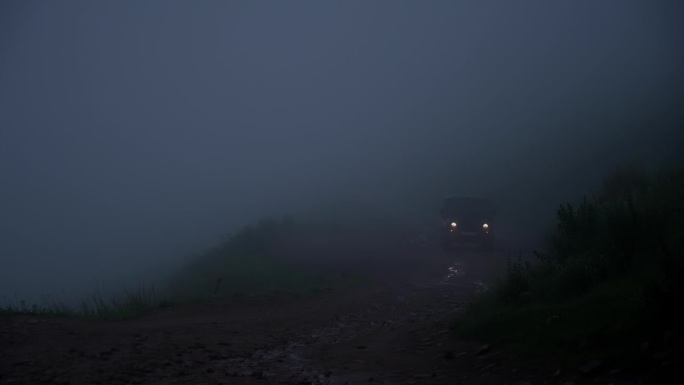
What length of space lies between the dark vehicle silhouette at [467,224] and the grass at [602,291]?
17.9m

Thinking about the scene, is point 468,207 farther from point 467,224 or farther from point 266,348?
point 266,348

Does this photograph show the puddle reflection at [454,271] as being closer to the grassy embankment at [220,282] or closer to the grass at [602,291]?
the grassy embankment at [220,282]

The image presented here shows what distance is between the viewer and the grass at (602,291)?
7602 mm

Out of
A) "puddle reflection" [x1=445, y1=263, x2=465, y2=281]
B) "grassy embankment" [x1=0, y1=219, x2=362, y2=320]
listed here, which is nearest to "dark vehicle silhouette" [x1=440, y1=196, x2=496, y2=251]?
"puddle reflection" [x1=445, y1=263, x2=465, y2=281]

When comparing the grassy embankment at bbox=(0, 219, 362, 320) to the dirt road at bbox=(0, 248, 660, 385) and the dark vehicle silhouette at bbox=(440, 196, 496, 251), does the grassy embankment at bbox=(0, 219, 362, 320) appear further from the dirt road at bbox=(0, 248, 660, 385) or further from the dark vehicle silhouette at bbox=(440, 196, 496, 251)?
the dark vehicle silhouette at bbox=(440, 196, 496, 251)

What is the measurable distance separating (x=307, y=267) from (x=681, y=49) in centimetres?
6556

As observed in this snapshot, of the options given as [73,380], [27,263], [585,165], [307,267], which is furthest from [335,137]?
[73,380]

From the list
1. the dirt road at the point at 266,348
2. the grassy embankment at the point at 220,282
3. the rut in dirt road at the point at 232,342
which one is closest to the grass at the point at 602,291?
the dirt road at the point at 266,348

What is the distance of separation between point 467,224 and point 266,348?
21.9 meters

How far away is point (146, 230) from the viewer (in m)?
71.4

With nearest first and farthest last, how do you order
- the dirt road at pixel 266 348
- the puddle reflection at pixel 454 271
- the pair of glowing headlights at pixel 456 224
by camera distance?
1. the dirt road at pixel 266 348
2. the puddle reflection at pixel 454 271
3. the pair of glowing headlights at pixel 456 224

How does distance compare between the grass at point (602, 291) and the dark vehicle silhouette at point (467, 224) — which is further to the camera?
the dark vehicle silhouette at point (467, 224)

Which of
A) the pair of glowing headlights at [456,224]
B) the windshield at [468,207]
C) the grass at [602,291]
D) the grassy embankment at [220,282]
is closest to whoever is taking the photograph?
the grass at [602,291]

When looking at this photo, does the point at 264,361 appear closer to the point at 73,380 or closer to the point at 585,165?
the point at 73,380
